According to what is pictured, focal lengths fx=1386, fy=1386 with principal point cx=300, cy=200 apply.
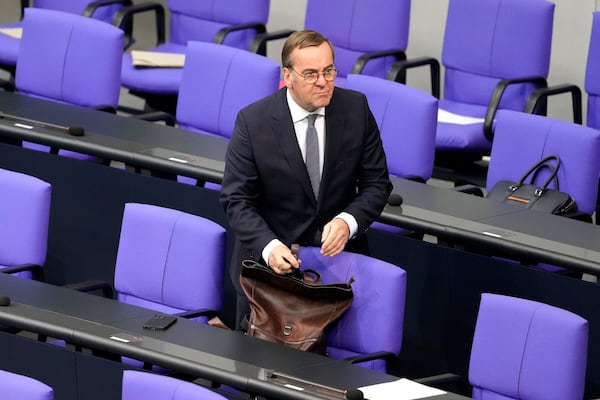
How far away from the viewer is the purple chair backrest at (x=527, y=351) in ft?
12.8

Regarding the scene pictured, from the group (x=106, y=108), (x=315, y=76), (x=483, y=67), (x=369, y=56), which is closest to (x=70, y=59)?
(x=106, y=108)

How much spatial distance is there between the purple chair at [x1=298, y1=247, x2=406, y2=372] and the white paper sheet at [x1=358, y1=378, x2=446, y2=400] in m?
0.39

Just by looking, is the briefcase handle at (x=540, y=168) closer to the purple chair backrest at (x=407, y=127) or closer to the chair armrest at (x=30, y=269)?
the purple chair backrest at (x=407, y=127)

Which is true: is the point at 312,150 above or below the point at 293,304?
above

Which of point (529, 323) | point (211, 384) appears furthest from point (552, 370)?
point (211, 384)

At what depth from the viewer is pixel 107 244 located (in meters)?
5.36

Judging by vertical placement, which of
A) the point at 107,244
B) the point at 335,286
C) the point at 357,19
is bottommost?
the point at 107,244

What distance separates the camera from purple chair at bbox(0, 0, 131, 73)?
7008 millimetres

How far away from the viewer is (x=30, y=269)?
4.89m

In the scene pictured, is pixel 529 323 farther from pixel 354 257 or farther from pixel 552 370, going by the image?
pixel 354 257

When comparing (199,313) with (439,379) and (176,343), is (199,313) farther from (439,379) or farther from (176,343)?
(439,379)

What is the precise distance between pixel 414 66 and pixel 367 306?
244 cm

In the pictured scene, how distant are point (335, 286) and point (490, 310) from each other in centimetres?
46

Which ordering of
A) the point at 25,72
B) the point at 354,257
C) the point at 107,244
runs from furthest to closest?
the point at 25,72 → the point at 107,244 → the point at 354,257
